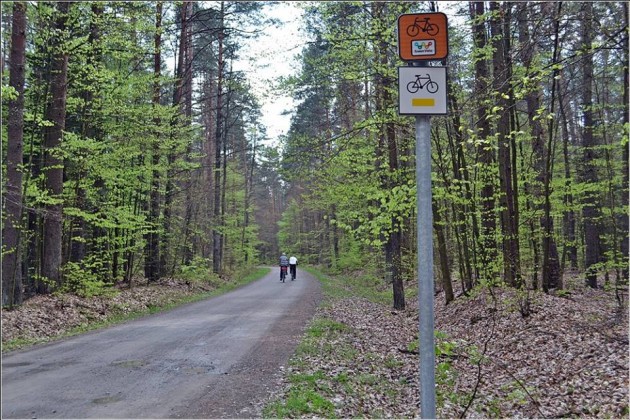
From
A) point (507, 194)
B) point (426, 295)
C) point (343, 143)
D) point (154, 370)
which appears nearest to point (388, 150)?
point (343, 143)

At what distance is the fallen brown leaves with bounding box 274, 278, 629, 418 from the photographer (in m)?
6.05

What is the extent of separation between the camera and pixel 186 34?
1986cm

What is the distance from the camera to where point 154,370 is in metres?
7.21

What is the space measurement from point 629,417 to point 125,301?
13133 mm

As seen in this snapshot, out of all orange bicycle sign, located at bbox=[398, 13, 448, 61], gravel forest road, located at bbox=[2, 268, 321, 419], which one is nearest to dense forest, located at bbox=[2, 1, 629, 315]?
gravel forest road, located at bbox=[2, 268, 321, 419]

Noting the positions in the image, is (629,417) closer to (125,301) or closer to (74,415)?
(74,415)

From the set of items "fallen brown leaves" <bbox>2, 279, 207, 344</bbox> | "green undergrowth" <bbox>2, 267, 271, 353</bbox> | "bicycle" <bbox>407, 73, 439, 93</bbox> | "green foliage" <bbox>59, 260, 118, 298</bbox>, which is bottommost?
"green undergrowth" <bbox>2, 267, 271, 353</bbox>

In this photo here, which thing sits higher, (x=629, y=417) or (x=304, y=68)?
(x=304, y=68)

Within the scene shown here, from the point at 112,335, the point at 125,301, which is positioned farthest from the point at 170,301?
the point at 112,335

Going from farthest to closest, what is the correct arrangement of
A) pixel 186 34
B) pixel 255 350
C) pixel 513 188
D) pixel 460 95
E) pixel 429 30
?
pixel 186 34 < pixel 513 188 < pixel 460 95 < pixel 255 350 < pixel 429 30

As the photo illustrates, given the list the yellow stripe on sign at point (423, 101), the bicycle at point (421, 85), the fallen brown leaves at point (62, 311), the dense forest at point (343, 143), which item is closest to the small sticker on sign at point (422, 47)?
the bicycle at point (421, 85)

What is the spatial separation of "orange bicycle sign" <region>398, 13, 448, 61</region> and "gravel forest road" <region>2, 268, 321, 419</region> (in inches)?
180

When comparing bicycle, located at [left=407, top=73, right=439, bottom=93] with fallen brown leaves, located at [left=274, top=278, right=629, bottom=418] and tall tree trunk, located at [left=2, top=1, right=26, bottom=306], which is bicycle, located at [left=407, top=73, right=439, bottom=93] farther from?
tall tree trunk, located at [left=2, top=1, right=26, bottom=306]

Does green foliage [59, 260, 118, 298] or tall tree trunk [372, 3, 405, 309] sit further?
green foliage [59, 260, 118, 298]
